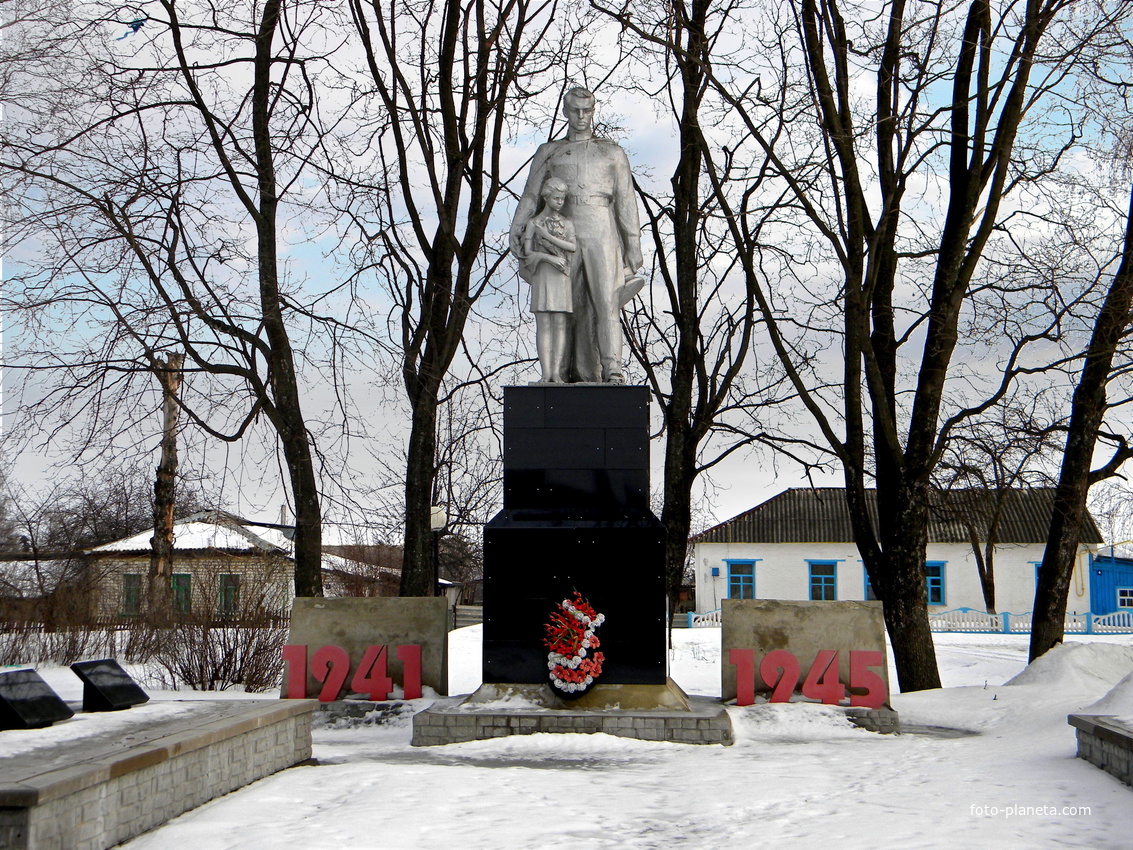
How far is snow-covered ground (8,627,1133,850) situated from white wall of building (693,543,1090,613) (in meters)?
27.9

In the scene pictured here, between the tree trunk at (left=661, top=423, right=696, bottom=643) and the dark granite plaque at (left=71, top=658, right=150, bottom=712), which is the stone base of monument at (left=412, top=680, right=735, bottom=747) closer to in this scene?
the dark granite plaque at (left=71, top=658, right=150, bottom=712)

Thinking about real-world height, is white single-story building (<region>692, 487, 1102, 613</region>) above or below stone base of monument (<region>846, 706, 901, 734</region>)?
above

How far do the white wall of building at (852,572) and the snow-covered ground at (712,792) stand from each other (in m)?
27.9

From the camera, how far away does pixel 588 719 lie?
7949mm

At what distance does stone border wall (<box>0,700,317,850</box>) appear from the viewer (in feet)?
13.9

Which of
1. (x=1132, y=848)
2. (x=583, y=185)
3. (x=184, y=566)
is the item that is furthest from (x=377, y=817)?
(x=184, y=566)

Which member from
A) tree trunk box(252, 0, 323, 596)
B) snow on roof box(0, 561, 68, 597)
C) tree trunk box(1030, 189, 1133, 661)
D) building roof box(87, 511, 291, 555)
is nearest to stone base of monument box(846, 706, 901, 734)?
tree trunk box(1030, 189, 1133, 661)

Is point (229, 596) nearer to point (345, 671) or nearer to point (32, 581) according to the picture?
point (345, 671)

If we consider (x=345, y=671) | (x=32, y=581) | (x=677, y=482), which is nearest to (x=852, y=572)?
(x=677, y=482)

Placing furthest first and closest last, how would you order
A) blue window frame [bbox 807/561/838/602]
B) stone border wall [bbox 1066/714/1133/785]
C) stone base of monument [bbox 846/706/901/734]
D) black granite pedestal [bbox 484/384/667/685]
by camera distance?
blue window frame [bbox 807/561/838/602] < stone base of monument [bbox 846/706/901/734] < black granite pedestal [bbox 484/384/667/685] < stone border wall [bbox 1066/714/1133/785]

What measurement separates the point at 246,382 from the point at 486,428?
10.2 feet

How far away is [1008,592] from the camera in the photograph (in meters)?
36.3

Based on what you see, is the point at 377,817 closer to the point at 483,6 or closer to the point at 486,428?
the point at 486,428

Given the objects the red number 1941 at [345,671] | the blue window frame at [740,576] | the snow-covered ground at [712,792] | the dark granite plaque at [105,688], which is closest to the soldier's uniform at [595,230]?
the red number 1941 at [345,671]
